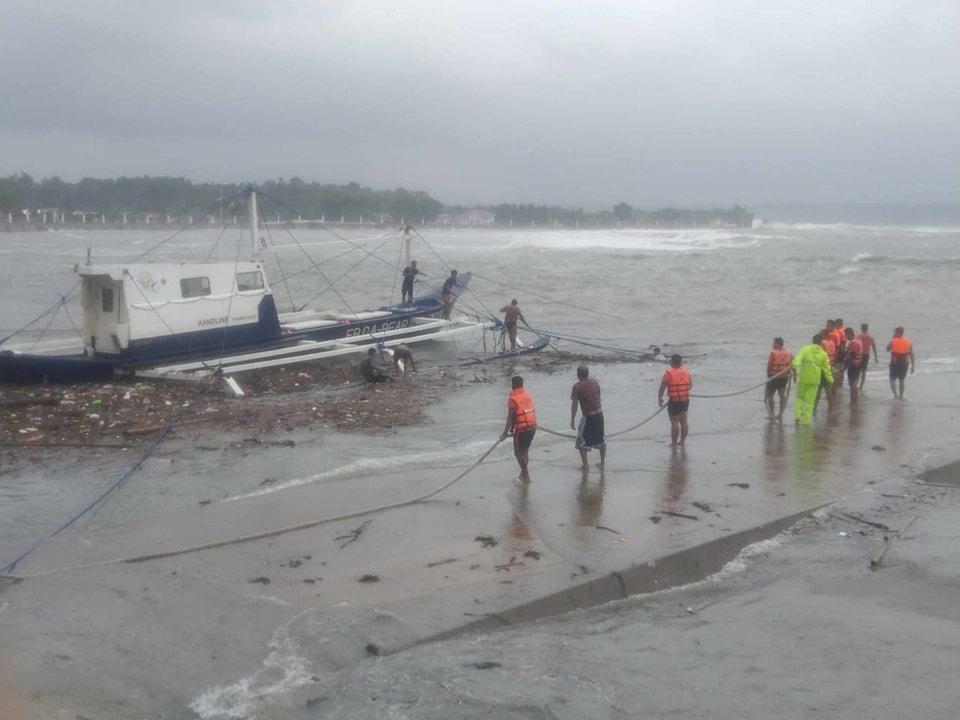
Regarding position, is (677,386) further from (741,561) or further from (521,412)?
(741,561)

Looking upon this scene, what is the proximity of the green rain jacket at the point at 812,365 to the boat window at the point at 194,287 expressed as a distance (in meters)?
11.7

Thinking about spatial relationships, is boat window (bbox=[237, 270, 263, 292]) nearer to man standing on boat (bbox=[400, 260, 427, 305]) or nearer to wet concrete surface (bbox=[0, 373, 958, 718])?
man standing on boat (bbox=[400, 260, 427, 305])

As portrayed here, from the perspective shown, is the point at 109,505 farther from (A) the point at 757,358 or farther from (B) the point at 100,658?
(A) the point at 757,358

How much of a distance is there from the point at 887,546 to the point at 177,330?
14.6 m

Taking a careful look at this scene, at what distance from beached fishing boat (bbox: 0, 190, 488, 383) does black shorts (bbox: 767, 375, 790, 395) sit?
9004 mm

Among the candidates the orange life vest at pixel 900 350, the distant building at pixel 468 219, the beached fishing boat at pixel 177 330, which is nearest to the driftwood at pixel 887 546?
the orange life vest at pixel 900 350

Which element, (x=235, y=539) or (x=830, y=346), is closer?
(x=235, y=539)

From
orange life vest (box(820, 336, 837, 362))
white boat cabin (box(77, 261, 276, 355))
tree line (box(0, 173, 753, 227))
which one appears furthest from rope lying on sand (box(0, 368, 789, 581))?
tree line (box(0, 173, 753, 227))

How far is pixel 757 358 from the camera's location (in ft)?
83.3

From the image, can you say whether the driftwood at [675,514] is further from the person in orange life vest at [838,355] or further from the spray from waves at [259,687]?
the person in orange life vest at [838,355]

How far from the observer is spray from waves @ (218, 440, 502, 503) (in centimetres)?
1280

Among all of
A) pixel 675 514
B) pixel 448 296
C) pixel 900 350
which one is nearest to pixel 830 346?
pixel 900 350

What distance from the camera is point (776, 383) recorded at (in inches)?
648

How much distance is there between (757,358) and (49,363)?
15.9 metres
